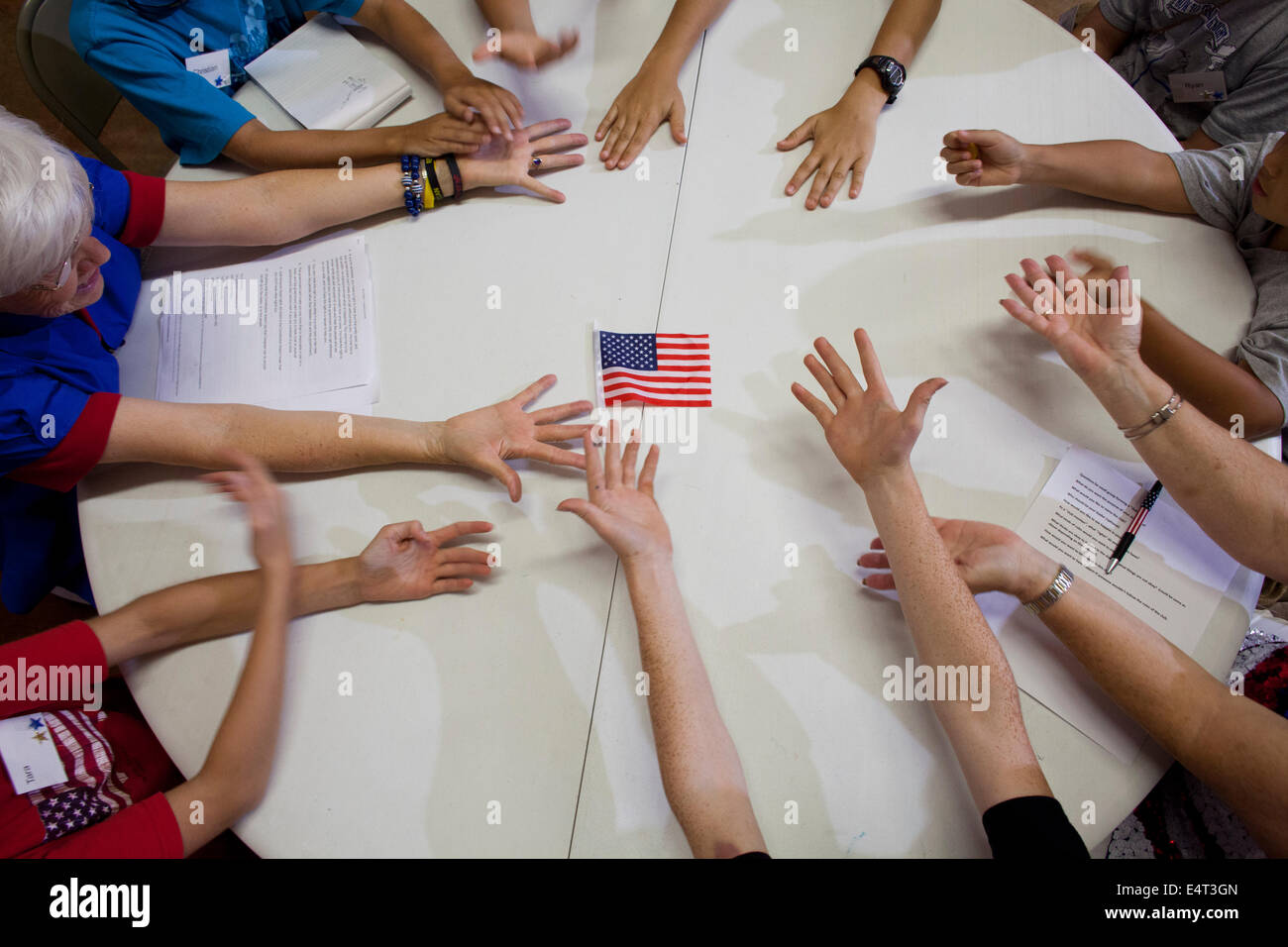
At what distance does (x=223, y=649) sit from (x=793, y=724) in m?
0.82

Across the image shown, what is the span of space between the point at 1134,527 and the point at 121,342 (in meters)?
1.67

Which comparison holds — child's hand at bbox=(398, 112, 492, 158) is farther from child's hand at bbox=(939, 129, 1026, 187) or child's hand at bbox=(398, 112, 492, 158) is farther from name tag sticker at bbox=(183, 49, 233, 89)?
child's hand at bbox=(939, 129, 1026, 187)

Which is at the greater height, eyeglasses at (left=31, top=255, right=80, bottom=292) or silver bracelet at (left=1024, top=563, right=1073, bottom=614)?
eyeglasses at (left=31, top=255, right=80, bottom=292)

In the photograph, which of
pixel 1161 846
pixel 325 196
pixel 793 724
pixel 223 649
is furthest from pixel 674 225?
pixel 1161 846

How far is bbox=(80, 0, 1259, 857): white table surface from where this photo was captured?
1.06 m

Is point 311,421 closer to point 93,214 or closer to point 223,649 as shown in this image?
point 223,649

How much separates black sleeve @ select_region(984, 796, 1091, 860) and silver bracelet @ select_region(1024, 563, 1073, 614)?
0.26 metres

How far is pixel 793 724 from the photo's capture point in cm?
110

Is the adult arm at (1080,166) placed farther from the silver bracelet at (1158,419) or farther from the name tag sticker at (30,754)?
the name tag sticker at (30,754)

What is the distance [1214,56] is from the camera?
163 centimetres

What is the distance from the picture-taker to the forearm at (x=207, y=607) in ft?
3.64

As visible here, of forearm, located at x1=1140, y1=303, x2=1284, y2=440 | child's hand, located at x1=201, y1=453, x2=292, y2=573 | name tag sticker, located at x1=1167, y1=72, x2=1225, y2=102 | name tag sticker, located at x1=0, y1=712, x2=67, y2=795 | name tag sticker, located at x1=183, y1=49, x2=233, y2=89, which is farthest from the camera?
name tag sticker, located at x1=1167, y1=72, x2=1225, y2=102

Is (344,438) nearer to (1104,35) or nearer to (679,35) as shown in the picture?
(679,35)

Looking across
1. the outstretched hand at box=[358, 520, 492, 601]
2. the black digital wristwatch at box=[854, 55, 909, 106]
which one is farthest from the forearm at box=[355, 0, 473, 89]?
the outstretched hand at box=[358, 520, 492, 601]
